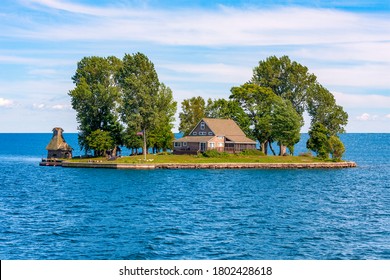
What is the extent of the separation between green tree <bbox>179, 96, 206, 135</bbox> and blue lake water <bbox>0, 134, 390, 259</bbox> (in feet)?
175

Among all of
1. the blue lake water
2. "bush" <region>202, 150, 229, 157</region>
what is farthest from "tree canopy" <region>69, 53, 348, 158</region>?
the blue lake water

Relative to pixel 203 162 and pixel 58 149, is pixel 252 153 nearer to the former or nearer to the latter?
pixel 203 162

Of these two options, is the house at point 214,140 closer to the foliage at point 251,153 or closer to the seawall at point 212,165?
the foliage at point 251,153

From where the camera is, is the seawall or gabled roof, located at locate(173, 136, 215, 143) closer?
the seawall

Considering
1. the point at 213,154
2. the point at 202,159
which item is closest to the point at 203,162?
the point at 202,159

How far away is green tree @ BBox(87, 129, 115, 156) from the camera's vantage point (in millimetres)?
128000

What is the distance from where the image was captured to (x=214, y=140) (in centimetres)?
13388

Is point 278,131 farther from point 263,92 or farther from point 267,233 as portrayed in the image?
point 267,233

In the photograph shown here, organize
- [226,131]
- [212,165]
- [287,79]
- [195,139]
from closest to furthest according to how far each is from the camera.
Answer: [212,165]
[195,139]
[226,131]
[287,79]

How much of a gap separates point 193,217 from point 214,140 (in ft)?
246

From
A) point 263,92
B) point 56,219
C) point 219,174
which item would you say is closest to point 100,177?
point 219,174

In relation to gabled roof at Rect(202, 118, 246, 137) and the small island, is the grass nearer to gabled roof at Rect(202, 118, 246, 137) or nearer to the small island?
the small island

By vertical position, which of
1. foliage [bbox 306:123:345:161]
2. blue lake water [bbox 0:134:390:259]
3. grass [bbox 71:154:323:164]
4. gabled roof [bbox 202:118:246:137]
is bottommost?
blue lake water [bbox 0:134:390:259]

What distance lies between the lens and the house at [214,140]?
134m
